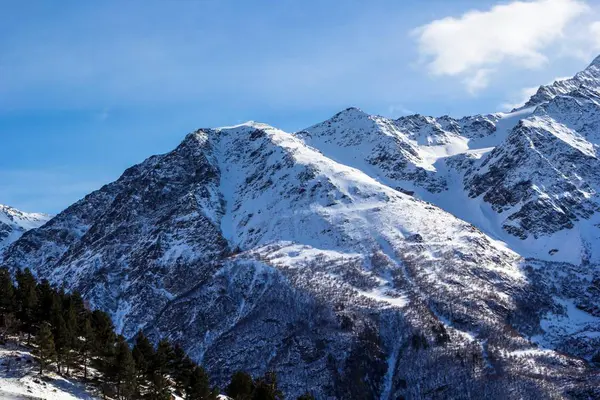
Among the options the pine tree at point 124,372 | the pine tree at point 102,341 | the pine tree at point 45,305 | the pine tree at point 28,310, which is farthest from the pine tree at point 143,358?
the pine tree at point 28,310

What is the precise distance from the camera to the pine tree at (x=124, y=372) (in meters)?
82.8

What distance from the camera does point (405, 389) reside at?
557ft

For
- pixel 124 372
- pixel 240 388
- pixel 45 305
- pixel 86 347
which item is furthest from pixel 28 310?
pixel 240 388

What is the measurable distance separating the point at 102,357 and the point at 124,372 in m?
8.25

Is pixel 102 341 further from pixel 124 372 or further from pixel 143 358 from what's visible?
pixel 124 372

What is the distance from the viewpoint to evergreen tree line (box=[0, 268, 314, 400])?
8412 centimetres

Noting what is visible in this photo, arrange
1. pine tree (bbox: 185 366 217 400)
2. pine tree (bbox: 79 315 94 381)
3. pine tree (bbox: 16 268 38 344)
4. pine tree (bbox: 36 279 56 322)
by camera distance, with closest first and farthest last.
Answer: pine tree (bbox: 185 366 217 400) → pine tree (bbox: 79 315 94 381) → pine tree (bbox: 16 268 38 344) → pine tree (bbox: 36 279 56 322)

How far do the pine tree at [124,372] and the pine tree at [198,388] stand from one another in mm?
7525

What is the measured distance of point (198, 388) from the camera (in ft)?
291

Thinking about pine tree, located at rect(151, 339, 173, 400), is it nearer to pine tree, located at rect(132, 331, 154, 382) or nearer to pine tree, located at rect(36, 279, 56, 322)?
pine tree, located at rect(132, 331, 154, 382)

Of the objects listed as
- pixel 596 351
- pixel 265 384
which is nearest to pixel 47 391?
pixel 265 384

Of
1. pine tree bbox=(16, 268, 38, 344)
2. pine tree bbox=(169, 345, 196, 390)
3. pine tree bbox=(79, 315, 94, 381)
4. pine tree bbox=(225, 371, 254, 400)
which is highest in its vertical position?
pine tree bbox=(16, 268, 38, 344)

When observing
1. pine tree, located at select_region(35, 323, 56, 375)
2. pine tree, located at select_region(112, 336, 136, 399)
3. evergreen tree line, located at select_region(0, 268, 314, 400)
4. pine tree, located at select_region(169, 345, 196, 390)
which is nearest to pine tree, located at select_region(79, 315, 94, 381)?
evergreen tree line, located at select_region(0, 268, 314, 400)

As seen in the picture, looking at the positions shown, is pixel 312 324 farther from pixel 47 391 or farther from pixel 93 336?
pixel 47 391
